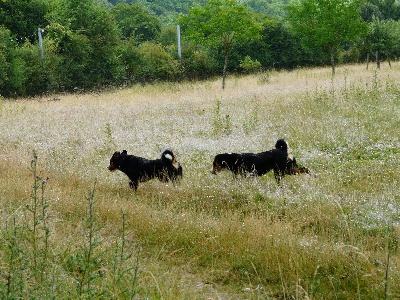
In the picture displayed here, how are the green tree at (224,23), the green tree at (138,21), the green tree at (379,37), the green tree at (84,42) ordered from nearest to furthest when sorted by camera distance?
the green tree at (224,23) < the green tree at (84,42) < the green tree at (379,37) < the green tree at (138,21)

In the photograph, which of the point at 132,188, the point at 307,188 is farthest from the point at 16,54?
the point at 307,188

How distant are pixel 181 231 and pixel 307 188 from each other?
2.35 m

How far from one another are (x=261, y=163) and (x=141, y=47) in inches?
1200

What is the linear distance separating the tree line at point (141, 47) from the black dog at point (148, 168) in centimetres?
1743

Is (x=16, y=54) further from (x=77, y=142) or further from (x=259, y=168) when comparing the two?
(x=259, y=168)

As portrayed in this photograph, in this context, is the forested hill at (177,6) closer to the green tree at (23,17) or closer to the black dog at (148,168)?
the green tree at (23,17)

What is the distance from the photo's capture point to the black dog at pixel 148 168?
760cm

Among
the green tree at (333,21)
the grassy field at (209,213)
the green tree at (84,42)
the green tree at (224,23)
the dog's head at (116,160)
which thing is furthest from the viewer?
the green tree at (84,42)

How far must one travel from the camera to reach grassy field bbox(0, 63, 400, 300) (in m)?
→ 3.91

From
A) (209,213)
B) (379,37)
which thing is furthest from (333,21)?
(209,213)

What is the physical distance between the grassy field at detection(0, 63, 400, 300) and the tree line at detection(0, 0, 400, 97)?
43.6 ft

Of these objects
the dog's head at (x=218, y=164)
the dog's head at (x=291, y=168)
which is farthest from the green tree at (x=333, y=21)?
the dog's head at (x=218, y=164)

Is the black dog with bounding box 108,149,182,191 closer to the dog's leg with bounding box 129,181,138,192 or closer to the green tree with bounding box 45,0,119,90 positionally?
the dog's leg with bounding box 129,181,138,192

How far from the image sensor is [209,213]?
20.7ft
